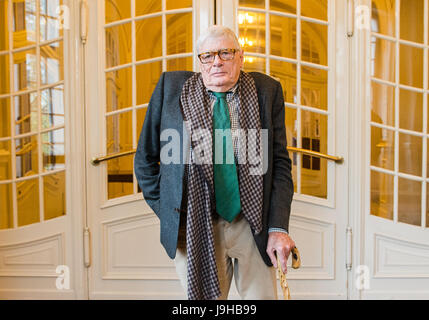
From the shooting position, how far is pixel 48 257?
2.58 m

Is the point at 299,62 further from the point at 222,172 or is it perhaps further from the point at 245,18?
the point at 222,172

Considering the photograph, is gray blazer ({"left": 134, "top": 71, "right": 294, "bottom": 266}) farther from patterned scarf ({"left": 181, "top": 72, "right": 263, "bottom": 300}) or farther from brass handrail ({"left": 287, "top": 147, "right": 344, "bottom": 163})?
brass handrail ({"left": 287, "top": 147, "right": 344, "bottom": 163})

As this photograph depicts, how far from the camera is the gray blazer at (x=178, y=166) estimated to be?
148cm

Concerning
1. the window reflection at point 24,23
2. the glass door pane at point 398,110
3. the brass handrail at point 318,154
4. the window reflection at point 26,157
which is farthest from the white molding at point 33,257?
the glass door pane at point 398,110

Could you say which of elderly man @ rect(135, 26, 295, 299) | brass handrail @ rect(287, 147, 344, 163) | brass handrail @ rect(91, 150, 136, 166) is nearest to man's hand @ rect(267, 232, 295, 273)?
elderly man @ rect(135, 26, 295, 299)

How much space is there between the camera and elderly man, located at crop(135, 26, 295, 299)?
1447 millimetres

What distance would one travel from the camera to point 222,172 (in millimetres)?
1459

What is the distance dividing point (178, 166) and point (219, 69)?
368 mm

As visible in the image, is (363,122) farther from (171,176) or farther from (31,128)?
(31,128)

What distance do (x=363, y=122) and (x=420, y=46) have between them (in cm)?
57

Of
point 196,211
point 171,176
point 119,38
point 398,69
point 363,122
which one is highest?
point 119,38
